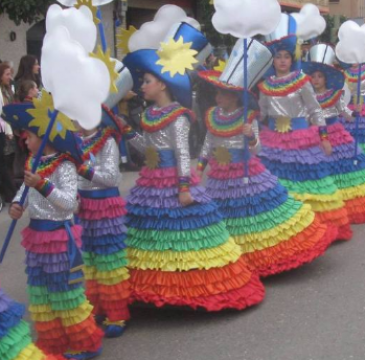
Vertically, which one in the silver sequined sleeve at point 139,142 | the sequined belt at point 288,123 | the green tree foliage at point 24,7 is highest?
the green tree foliage at point 24,7

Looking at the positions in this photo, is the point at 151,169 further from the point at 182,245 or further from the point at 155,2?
the point at 155,2

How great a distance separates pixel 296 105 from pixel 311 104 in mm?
127

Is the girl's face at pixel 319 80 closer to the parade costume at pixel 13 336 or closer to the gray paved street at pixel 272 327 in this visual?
the gray paved street at pixel 272 327

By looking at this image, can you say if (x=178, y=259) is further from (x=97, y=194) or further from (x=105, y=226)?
(x=97, y=194)

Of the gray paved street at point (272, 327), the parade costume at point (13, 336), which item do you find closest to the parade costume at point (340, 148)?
the gray paved street at point (272, 327)

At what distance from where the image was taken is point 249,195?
16.3ft

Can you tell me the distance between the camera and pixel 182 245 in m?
4.23

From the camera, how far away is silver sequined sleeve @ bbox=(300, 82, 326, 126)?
18.7 feet

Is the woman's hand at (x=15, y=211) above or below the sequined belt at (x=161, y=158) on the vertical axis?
below

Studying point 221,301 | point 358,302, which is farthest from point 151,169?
point 358,302

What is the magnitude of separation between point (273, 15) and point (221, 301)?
1.96 m

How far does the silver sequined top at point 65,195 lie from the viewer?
349 centimetres

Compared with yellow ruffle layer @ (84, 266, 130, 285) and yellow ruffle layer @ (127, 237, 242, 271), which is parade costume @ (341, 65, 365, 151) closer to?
yellow ruffle layer @ (127, 237, 242, 271)

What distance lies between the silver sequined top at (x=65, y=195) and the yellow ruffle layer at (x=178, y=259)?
0.83m
